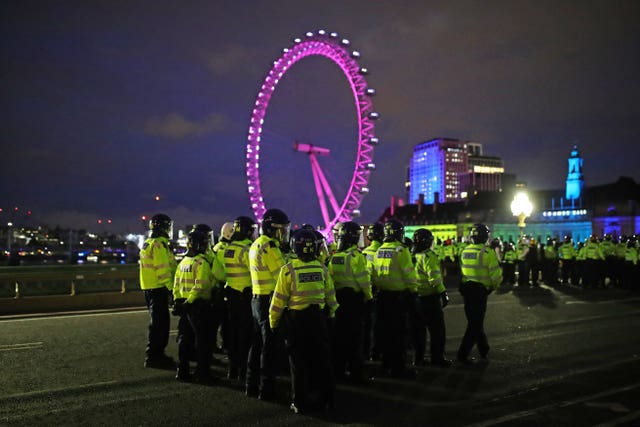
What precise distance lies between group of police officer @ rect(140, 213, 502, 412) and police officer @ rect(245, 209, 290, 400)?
0.04 feet

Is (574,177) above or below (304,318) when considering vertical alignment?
above

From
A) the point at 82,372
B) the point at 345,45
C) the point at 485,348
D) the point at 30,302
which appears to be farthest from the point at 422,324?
the point at 345,45

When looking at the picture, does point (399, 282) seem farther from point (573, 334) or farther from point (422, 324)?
point (573, 334)

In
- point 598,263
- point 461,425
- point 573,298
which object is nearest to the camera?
point 461,425

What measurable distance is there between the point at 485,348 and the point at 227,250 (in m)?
4.52

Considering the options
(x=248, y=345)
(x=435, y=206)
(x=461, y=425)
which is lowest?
(x=461, y=425)

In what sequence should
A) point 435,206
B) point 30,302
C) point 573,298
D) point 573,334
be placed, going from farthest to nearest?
point 435,206 < point 573,298 < point 30,302 < point 573,334

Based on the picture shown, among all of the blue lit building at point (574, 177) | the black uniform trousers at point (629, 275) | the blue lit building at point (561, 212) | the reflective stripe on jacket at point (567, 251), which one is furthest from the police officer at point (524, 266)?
the blue lit building at point (574, 177)

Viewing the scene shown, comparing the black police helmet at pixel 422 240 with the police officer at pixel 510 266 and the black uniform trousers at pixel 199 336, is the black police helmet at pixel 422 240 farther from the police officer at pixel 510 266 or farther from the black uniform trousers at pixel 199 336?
the police officer at pixel 510 266

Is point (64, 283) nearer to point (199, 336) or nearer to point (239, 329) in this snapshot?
point (199, 336)

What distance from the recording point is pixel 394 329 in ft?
26.9

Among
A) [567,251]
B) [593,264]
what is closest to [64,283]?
[567,251]

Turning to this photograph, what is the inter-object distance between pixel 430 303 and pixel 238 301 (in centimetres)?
316

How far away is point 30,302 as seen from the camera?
→ 15.3 m
